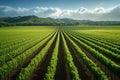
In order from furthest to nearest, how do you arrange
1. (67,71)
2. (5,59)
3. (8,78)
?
(5,59), (67,71), (8,78)

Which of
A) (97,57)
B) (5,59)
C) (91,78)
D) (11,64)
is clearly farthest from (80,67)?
(5,59)

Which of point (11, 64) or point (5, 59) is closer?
point (11, 64)

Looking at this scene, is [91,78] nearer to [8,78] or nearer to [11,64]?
[8,78]

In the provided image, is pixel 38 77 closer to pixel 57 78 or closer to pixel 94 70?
pixel 57 78

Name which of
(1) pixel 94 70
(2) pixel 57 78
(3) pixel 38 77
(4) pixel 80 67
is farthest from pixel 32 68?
(1) pixel 94 70

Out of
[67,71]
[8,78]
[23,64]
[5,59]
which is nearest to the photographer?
[8,78]

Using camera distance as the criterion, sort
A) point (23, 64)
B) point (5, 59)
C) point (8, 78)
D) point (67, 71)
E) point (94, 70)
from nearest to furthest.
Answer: point (8, 78) < point (94, 70) < point (67, 71) < point (23, 64) < point (5, 59)

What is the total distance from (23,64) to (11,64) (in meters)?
2.27

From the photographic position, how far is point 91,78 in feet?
53.6

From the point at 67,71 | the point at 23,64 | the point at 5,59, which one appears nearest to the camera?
the point at 67,71

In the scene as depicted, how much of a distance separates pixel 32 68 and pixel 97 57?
425 inches

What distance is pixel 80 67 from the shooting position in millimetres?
20156

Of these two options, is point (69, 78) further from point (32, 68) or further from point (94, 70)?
point (32, 68)

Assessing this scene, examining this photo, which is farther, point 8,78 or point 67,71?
point 67,71
